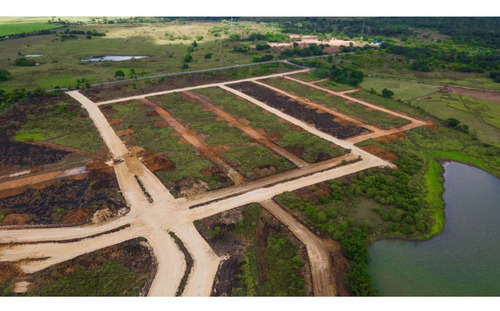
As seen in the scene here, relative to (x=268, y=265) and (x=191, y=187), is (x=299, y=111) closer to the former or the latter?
(x=191, y=187)

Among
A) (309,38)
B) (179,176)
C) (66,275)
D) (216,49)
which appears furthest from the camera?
(309,38)

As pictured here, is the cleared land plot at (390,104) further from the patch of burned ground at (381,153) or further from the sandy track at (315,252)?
the sandy track at (315,252)

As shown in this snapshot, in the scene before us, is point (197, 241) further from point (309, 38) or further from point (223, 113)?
point (309, 38)

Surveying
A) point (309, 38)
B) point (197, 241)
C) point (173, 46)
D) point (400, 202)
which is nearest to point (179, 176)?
point (197, 241)

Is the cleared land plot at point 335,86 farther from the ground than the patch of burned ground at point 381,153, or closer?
farther from the ground

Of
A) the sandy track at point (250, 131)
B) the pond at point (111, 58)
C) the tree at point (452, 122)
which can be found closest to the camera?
the sandy track at point (250, 131)

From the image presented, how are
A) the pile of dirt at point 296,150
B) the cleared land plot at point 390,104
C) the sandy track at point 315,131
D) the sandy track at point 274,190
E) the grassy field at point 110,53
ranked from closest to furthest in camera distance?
the sandy track at point 274,190 < the pile of dirt at point 296,150 < the sandy track at point 315,131 < the cleared land plot at point 390,104 < the grassy field at point 110,53

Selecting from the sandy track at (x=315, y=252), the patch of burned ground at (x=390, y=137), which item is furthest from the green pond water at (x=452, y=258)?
the patch of burned ground at (x=390, y=137)
